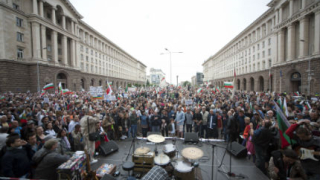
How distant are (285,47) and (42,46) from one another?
164ft

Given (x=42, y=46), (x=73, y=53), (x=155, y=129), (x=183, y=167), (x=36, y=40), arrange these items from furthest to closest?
1. (x=73, y=53)
2. (x=42, y=46)
3. (x=36, y=40)
4. (x=155, y=129)
5. (x=183, y=167)

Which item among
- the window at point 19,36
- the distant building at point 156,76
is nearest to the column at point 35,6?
the window at point 19,36

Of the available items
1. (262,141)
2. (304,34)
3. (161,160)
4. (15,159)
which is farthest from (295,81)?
(15,159)

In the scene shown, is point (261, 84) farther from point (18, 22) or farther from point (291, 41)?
point (18, 22)

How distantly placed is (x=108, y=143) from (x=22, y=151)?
3.77 m

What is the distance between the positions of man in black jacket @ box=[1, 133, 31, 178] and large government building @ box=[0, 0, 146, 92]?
2708 centimetres

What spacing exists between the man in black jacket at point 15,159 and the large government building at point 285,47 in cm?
1843

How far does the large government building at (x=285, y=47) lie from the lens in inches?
901

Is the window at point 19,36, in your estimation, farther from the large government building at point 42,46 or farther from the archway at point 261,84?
the archway at point 261,84

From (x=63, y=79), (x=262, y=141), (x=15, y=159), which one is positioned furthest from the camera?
(x=63, y=79)

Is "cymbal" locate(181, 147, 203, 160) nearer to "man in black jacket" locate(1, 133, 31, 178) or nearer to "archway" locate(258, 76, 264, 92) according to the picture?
"man in black jacket" locate(1, 133, 31, 178)

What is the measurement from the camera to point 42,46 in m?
28.8

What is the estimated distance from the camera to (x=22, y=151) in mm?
3656

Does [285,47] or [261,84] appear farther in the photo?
[261,84]
